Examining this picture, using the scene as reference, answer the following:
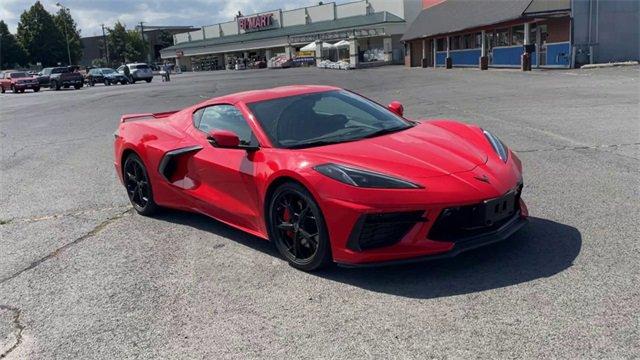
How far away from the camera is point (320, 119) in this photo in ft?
16.1

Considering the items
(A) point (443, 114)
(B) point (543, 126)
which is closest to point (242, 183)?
(B) point (543, 126)

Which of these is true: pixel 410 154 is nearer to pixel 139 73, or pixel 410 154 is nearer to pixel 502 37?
pixel 502 37

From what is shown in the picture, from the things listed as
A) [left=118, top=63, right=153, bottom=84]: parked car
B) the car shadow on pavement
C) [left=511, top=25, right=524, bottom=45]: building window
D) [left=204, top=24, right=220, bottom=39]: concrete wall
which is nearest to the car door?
the car shadow on pavement

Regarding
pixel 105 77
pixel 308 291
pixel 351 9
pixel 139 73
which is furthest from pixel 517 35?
pixel 351 9

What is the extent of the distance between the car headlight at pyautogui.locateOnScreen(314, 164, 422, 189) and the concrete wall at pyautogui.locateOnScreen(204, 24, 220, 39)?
10333cm

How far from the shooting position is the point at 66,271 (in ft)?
15.4

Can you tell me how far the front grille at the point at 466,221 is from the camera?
3.81 meters

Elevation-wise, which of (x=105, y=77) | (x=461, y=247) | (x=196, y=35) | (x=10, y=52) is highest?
(x=196, y=35)

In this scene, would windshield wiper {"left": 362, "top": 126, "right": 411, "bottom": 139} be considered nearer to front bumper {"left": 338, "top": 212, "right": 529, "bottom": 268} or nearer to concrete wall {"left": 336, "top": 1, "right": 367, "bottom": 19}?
front bumper {"left": 338, "top": 212, "right": 529, "bottom": 268}

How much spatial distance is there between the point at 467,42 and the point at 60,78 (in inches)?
1254

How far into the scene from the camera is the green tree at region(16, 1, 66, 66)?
92.2 m

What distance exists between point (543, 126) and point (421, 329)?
8152mm

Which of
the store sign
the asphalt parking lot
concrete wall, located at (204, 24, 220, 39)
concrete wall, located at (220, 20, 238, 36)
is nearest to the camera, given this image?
the asphalt parking lot

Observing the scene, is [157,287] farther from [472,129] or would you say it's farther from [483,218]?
[472,129]
